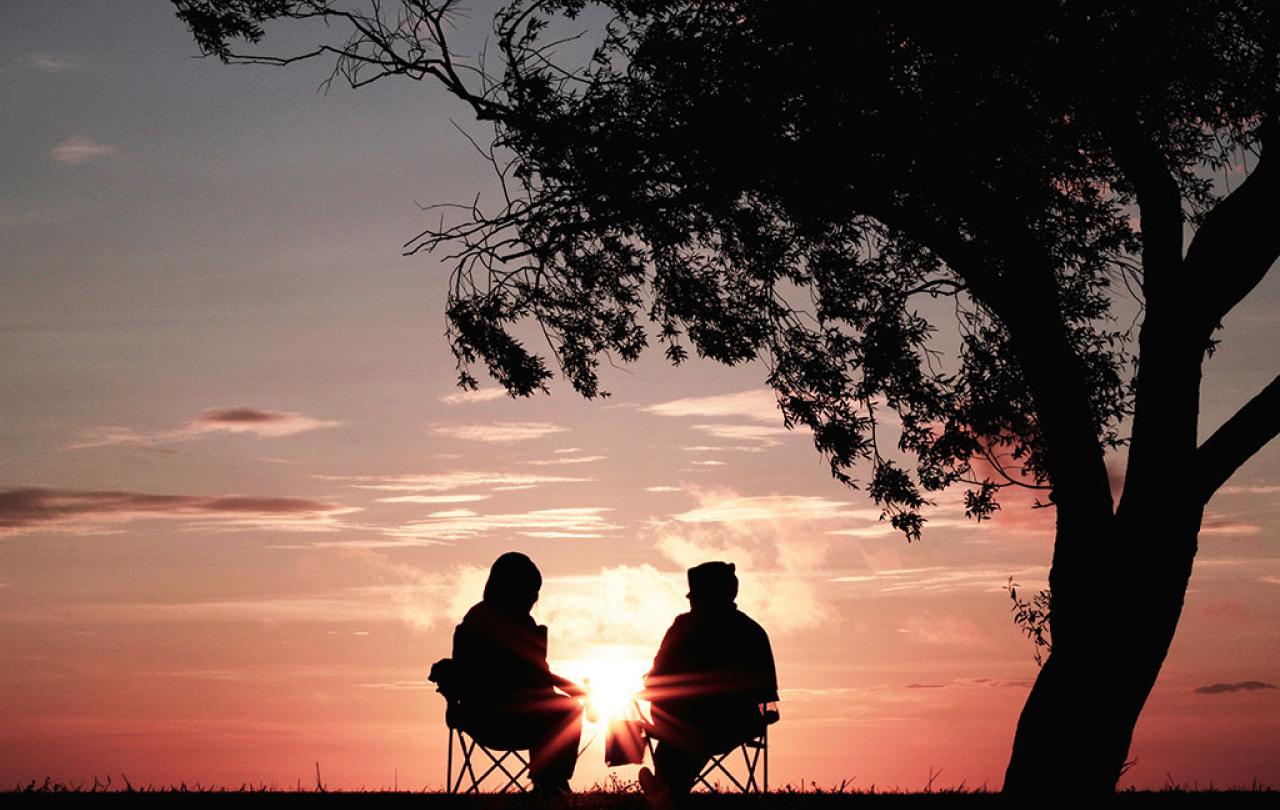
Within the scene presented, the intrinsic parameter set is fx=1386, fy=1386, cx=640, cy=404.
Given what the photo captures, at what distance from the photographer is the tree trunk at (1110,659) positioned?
412 inches

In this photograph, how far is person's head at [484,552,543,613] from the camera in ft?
35.1

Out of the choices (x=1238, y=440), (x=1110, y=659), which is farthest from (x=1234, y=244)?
(x=1110, y=659)

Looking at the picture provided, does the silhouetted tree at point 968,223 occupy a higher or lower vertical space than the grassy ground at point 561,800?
higher

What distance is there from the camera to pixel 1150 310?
11.1 meters

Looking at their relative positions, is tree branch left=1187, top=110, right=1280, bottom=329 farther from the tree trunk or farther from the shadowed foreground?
the shadowed foreground

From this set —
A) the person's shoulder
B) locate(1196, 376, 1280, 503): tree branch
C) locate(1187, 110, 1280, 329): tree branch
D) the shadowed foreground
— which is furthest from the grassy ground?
locate(1187, 110, 1280, 329): tree branch

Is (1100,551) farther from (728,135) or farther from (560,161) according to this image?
(560,161)

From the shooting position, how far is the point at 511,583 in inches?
422

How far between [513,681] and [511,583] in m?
0.75

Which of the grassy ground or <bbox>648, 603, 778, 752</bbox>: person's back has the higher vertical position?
<bbox>648, 603, 778, 752</bbox>: person's back

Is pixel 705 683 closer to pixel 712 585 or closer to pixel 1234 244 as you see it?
pixel 712 585

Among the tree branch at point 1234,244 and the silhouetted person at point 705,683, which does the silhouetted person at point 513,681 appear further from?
the tree branch at point 1234,244

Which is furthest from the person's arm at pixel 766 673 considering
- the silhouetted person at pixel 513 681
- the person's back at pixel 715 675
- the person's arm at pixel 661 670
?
the silhouetted person at pixel 513 681

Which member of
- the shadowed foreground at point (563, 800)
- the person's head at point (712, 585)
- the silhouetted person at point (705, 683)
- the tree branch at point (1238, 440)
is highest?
the tree branch at point (1238, 440)
